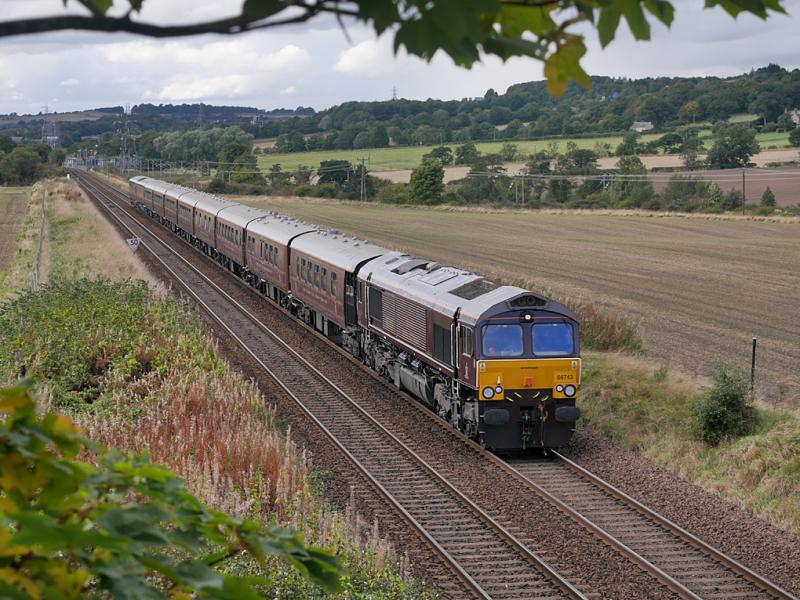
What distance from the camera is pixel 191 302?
34.4m

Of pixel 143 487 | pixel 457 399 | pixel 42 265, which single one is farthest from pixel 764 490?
pixel 42 265

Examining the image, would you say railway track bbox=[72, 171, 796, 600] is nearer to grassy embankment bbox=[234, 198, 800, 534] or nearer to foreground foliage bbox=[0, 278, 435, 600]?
grassy embankment bbox=[234, 198, 800, 534]

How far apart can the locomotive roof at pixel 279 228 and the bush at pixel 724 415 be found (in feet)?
56.1

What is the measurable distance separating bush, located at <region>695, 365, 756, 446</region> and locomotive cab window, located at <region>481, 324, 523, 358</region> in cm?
354

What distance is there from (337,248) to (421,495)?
43.4ft

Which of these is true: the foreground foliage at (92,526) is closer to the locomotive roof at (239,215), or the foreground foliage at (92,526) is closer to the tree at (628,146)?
the locomotive roof at (239,215)

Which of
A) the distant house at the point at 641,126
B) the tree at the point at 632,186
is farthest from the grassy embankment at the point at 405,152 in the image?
the tree at the point at 632,186

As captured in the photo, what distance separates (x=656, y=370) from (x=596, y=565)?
10297 millimetres

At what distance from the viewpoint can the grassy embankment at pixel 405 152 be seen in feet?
423

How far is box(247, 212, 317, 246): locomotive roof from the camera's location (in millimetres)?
32812

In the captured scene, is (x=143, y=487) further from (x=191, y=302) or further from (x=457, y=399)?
(x=191, y=302)

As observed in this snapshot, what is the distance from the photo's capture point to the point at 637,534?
13.3 metres

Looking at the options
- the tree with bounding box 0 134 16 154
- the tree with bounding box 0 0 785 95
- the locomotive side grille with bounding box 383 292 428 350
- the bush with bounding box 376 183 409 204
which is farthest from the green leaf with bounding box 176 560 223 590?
the tree with bounding box 0 134 16 154

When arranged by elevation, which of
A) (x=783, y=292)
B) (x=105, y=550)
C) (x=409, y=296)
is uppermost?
(x=105, y=550)
